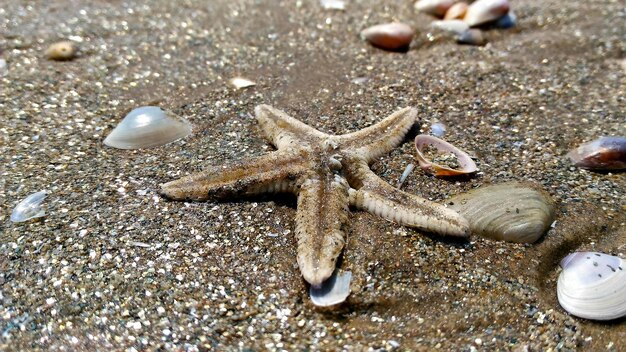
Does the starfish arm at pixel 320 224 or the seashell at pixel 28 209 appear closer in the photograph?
the starfish arm at pixel 320 224

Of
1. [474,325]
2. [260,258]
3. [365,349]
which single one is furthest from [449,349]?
[260,258]

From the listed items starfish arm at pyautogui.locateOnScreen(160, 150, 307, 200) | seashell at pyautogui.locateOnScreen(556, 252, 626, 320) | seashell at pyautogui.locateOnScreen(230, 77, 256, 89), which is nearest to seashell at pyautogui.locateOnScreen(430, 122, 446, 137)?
starfish arm at pyautogui.locateOnScreen(160, 150, 307, 200)

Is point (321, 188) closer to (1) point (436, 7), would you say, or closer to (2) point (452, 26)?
(2) point (452, 26)

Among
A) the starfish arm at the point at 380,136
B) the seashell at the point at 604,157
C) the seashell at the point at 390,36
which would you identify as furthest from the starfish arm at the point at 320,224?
the seashell at the point at 390,36

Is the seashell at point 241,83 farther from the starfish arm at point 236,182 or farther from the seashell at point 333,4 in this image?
the seashell at point 333,4

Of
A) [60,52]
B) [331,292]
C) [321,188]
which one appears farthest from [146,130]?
[331,292]
